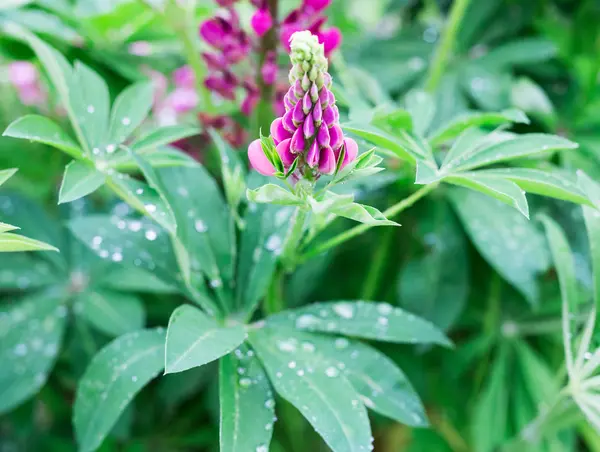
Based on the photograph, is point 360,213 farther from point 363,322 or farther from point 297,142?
point 363,322

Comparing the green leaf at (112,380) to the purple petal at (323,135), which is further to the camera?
the green leaf at (112,380)

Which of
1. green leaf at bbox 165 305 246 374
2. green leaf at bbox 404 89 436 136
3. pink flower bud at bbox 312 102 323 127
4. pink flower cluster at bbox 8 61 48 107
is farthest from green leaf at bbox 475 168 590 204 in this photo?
pink flower cluster at bbox 8 61 48 107

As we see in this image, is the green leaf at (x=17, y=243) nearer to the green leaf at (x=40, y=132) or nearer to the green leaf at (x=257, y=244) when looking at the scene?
the green leaf at (x=40, y=132)

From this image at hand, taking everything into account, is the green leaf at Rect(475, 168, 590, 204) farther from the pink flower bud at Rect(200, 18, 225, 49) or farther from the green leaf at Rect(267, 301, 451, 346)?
the pink flower bud at Rect(200, 18, 225, 49)


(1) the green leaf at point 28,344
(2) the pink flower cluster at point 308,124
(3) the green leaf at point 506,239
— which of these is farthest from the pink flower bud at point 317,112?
(1) the green leaf at point 28,344

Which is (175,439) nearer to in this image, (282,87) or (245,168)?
(245,168)

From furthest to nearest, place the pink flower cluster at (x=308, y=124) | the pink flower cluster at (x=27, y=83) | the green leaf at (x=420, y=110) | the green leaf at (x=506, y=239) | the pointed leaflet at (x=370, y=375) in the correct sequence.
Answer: the pink flower cluster at (x=27, y=83) → the green leaf at (x=506, y=239) → the green leaf at (x=420, y=110) → the pointed leaflet at (x=370, y=375) → the pink flower cluster at (x=308, y=124)

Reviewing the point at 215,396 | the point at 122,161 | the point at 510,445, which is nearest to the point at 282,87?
the point at 122,161

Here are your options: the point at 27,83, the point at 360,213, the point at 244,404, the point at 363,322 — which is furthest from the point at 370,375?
the point at 27,83
